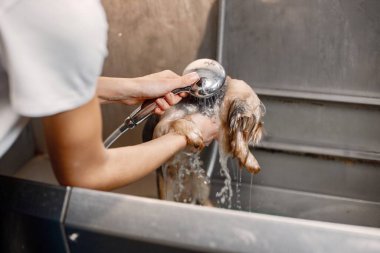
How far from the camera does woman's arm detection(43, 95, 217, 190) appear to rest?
0.50 m

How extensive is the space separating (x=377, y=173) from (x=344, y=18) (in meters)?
0.51

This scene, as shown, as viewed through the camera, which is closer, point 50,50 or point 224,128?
point 50,50

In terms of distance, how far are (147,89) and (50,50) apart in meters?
0.55

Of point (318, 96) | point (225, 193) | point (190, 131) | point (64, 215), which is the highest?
point (64, 215)

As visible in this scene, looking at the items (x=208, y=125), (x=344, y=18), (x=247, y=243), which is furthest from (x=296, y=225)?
(x=344, y=18)

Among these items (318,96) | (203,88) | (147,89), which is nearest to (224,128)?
(203,88)

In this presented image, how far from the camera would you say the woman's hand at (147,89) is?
0.98 meters

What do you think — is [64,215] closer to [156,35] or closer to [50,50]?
[50,50]

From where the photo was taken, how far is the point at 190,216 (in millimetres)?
517

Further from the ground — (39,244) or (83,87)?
(83,87)

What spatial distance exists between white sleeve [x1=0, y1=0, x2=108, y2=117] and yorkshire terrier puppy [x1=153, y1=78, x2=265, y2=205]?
1.57 ft

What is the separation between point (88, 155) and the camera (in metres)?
0.55

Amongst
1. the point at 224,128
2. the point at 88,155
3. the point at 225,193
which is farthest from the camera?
the point at 225,193

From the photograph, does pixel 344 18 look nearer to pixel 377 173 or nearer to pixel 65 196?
pixel 377 173
